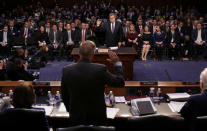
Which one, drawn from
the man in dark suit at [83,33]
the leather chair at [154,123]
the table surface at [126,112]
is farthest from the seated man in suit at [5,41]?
the leather chair at [154,123]

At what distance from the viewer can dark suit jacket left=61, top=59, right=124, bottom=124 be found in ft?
8.15

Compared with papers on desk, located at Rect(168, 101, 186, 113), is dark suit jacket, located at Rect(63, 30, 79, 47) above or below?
above

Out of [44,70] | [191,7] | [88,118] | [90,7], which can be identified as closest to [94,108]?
[88,118]

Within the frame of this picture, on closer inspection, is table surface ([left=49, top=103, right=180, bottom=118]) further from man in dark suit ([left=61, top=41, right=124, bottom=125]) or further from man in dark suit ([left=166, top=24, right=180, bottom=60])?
man in dark suit ([left=166, top=24, right=180, bottom=60])

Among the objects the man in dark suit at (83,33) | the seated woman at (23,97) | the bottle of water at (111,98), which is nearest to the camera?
the seated woman at (23,97)

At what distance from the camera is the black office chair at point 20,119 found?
237 centimetres

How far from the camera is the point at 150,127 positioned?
231 cm

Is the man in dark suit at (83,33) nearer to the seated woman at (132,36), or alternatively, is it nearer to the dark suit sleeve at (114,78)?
the seated woman at (132,36)

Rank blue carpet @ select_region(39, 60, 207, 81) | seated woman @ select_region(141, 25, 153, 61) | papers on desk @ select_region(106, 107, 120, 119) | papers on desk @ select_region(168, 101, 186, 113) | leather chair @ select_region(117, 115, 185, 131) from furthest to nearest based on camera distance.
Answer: seated woman @ select_region(141, 25, 153, 61), blue carpet @ select_region(39, 60, 207, 81), papers on desk @ select_region(168, 101, 186, 113), papers on desk @ select_region(106, 107, 120, 119), leather chair @ select_region(117, 115, 185, 131)

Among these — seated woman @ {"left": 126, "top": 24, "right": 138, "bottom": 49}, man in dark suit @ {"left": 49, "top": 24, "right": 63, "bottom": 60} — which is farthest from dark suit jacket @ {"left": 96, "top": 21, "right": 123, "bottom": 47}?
man in dark suit @ {"left": 49, "top": 24, "right": 63, "bottom": 60}

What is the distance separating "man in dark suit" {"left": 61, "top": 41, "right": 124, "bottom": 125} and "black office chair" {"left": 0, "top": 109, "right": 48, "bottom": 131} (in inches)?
12.3

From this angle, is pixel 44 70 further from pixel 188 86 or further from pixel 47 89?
pixel 188 86

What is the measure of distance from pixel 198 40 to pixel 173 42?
0.79 metres

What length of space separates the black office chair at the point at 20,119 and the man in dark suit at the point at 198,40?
7.07 metres
